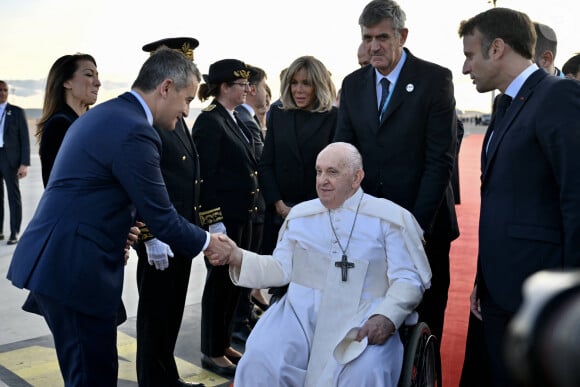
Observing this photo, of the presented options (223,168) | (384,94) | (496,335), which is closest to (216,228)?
(223,168)

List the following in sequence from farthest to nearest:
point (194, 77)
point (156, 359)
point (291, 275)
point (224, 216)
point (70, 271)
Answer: point (224, 216) → point (156, 359) → point (291, 275) → point (194, 77) → point (70, 271)

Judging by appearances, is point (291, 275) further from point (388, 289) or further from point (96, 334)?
point (96, 334)

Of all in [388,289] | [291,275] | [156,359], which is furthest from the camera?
[156,359]

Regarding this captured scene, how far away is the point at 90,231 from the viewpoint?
90.7 inches

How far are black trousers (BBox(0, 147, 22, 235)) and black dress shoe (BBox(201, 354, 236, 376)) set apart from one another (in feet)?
14.7

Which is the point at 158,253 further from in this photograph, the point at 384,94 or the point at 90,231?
the point at 384,94

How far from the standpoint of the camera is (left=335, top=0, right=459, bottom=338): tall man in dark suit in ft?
10.1

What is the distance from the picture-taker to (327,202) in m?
3.02

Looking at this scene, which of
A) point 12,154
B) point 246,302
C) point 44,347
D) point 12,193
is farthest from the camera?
point 12,154

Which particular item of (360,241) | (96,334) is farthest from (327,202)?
(96,334)

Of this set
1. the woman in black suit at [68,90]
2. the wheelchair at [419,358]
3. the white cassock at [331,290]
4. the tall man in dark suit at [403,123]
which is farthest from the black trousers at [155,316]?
the wheelchair at [419,358]

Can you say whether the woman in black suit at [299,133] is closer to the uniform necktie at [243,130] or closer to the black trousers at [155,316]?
the uniform necktie at [243,130]

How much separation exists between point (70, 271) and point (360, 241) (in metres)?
1.32

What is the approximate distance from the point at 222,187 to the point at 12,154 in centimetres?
488
